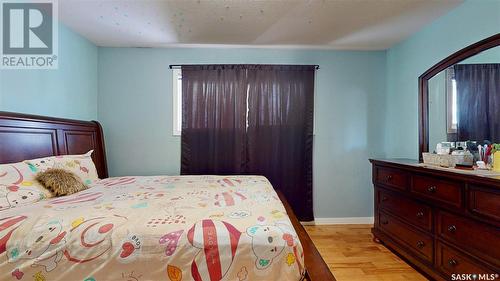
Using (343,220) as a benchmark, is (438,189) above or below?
above

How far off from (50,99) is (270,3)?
236cm

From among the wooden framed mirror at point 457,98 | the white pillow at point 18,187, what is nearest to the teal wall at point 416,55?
the wooden framed mirror at point 457,98

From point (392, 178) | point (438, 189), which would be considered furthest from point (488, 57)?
point (392, 178)

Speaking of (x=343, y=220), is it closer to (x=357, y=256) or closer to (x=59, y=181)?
(x=357, y=256)

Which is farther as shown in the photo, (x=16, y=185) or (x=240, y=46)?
(x=240, y=46)

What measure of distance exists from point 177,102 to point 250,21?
56.4 inches

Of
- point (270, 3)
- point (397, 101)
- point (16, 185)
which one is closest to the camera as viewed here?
point (16, 185)

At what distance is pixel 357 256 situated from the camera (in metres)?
2.41

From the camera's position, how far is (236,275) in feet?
3.51

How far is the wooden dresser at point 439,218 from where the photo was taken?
151 cm

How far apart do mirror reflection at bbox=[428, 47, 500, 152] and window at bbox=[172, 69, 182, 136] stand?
2.98m

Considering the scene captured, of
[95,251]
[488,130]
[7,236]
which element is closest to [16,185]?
[7,236]

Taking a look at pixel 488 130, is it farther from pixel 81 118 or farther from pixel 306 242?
pixel 81 118

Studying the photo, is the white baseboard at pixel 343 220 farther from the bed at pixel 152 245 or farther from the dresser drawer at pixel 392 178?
the bed at pixel 152 245
